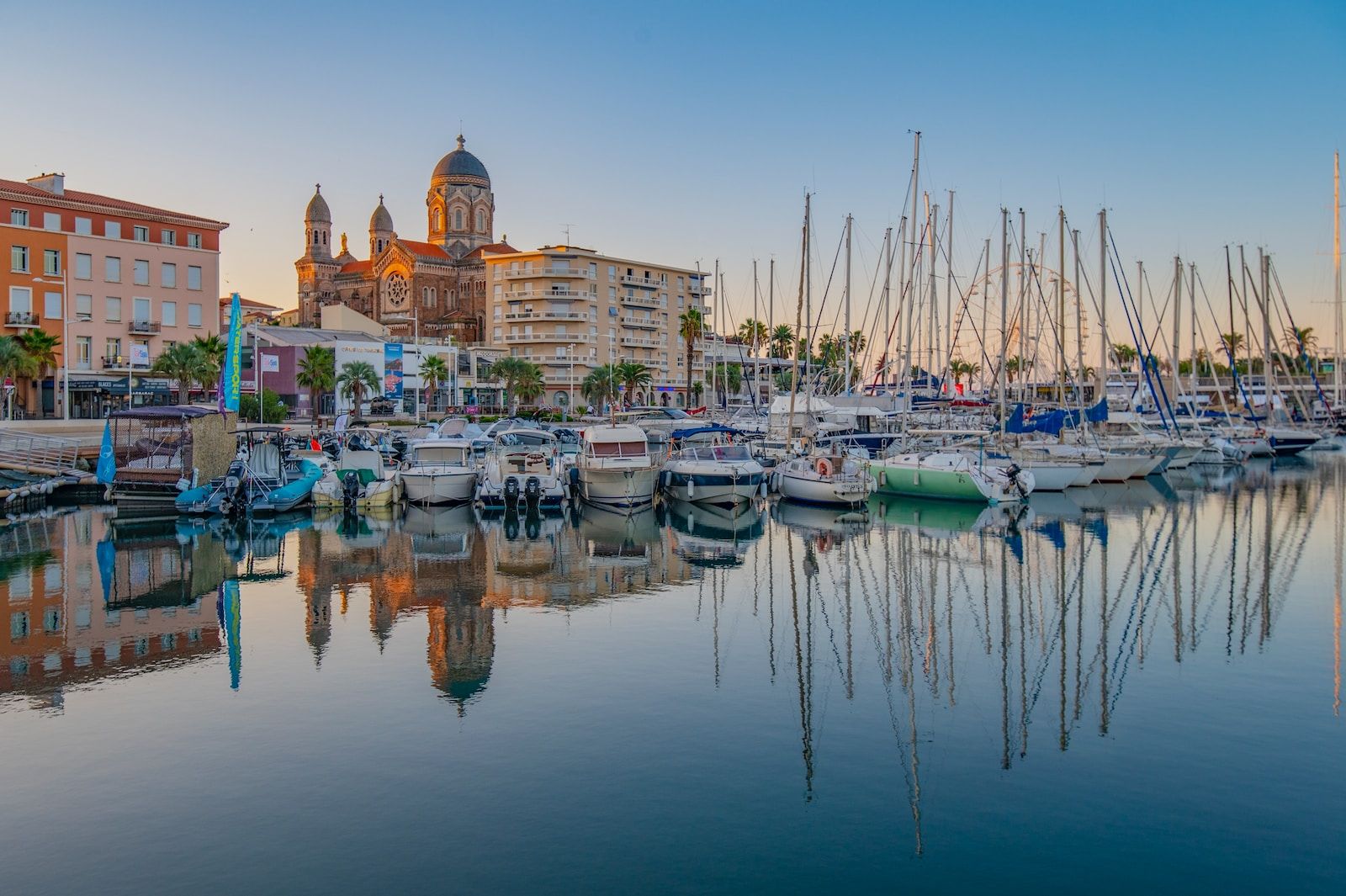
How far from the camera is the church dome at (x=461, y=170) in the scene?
118 metres

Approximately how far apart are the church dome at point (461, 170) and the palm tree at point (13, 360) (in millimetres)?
69017

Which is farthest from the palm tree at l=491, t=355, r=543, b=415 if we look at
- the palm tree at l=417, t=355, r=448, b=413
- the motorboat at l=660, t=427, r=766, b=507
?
the motorboat at l=660, t=427, r=766, b=507

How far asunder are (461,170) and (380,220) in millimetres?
12367

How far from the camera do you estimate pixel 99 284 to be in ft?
210

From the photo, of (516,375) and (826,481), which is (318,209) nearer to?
(516,375)

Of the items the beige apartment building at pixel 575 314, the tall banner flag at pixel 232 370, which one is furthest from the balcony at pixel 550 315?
the tall banner flag at pixel 232 370

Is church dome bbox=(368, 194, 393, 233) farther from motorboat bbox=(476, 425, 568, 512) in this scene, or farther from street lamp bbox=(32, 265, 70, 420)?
motorboat bbox=(476, 425, 568, 512)

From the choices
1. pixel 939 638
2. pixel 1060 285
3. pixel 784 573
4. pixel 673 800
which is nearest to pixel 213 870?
pixel 673 800

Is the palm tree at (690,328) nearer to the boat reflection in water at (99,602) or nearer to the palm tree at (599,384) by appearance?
the palm tree at (599,384)

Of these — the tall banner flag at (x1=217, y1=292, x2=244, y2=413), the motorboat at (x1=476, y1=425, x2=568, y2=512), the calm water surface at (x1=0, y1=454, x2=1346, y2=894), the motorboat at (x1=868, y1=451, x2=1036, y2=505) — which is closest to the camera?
the calm water surface at (x1=0, y1=454, x2=1346, y2=894)

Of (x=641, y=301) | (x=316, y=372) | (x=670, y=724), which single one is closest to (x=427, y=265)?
(x=641, y=301)

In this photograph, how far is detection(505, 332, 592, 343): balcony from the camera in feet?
340

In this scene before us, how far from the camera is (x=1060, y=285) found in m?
50.5

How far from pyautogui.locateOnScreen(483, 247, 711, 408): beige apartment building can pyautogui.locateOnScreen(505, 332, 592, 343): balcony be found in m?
0.08
